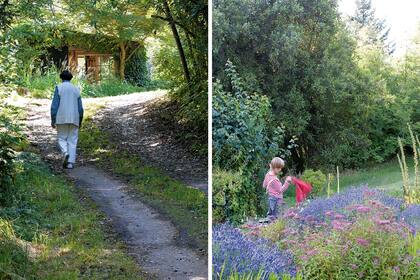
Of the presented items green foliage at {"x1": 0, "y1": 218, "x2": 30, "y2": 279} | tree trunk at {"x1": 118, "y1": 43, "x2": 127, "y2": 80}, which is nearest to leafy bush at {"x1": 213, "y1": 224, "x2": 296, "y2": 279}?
green foliage at {"x1": 0, "y1": 218, "x2": 30, "y2": 279}

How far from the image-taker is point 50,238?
2.71 m

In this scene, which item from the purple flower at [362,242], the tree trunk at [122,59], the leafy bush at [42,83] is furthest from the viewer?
the tree trunk at [122,59]

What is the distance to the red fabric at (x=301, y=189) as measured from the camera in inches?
69.9

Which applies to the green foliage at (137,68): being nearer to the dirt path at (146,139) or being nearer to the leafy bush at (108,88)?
the leafy bush at (108,88)

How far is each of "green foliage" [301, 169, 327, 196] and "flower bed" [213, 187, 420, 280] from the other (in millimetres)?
31

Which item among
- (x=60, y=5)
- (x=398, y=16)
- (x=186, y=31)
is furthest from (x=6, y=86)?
(x=186, y=31)

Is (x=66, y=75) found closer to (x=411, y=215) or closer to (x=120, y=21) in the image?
(x=120, y=21)

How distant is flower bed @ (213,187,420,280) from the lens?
1.69 metres

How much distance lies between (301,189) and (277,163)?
0.38 ft

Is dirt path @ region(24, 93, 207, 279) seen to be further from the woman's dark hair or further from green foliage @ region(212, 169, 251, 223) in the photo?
green foliage @ region(212, 169, 251, 223)

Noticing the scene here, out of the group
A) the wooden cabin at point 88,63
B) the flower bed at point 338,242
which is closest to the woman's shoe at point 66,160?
the wooden cabin at point 88,63

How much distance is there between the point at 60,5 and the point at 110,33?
1.06ft

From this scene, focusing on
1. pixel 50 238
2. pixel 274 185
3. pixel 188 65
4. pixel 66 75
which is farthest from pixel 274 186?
pixel 188 65

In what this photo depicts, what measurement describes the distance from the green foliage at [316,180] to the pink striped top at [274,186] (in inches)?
2.9
